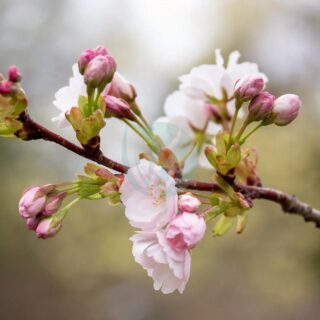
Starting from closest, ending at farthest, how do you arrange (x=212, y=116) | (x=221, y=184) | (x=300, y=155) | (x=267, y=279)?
(x=221, y=184)
(x=212, y=116)
(x=300, y=155)
(x=267, y=279)

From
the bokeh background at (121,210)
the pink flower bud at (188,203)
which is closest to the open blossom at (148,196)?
the pink flower bud at (188,203)

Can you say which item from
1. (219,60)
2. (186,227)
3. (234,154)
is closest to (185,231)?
(186,227)

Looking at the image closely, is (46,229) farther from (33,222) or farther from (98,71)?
(98,71)

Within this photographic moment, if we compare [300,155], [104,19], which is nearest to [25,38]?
[104,19]

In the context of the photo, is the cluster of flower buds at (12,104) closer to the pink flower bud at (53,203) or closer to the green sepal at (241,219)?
the pink flower bud at (53,203)

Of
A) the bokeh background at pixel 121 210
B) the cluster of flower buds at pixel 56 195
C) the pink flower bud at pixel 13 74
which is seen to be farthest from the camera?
the bokeh background at pixel 121 210

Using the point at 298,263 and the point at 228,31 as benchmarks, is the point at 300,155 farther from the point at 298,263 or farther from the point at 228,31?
the point at 228,31
